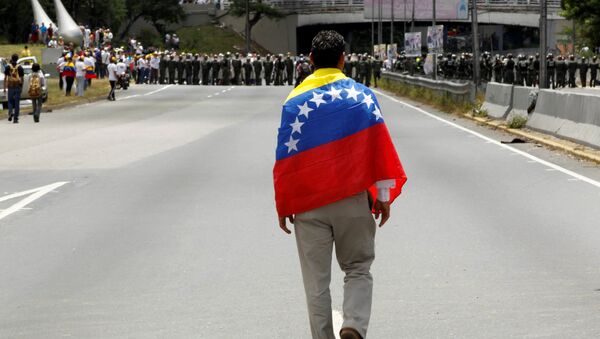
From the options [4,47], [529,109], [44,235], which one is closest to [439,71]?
[4,47]

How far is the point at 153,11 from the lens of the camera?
11769 cm

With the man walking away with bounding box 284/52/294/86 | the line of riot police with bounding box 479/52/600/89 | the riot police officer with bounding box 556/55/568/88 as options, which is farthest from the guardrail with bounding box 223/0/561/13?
the riot police officer with bounding box 556/55/568/88

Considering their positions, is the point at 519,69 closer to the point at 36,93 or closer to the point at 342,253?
the point at 36,93

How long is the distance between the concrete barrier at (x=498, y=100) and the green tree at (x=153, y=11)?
286 ft

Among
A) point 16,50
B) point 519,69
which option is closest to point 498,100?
point 519,69

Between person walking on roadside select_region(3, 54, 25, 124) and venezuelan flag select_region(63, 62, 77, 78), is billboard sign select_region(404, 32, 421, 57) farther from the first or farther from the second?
person walking on roadside select_region(3, 54, 25, 124)

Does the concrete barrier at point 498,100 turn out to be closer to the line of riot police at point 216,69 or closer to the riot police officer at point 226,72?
the line of riot police at point 216,69

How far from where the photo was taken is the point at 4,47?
8569 cm

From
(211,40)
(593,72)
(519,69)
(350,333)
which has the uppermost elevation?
(350,333)

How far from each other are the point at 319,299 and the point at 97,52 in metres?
60.2

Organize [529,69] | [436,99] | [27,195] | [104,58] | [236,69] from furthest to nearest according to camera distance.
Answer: [236,69], [104,58], [529,69], [436,99], [27,195]

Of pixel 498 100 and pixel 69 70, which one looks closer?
pixel 498 100

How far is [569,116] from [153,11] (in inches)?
3832

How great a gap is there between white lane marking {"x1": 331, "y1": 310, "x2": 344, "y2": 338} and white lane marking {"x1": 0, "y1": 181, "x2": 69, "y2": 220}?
6.08 meters
